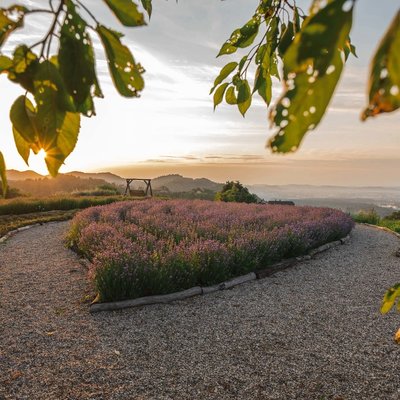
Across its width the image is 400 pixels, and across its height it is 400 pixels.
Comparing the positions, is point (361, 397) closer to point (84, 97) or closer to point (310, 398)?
point (310, 398)

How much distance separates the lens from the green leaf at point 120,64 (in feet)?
1.84

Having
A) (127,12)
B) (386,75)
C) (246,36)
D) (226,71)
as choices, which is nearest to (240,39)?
(246,36)

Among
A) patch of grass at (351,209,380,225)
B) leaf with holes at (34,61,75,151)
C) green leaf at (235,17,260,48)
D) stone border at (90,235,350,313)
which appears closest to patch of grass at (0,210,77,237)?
stone border at (90,235,350,313)

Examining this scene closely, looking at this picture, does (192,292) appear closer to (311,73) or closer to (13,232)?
(311,73)

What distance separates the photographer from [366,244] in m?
11.2

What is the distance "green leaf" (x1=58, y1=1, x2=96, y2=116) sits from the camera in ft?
1.70

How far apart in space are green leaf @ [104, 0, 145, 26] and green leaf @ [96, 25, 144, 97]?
4 cm

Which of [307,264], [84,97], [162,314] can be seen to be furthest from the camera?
[307,264]

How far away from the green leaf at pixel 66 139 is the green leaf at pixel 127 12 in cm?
17

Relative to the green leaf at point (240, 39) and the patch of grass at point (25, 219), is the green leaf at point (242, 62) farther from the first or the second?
the patch of grass at point (25, 219)

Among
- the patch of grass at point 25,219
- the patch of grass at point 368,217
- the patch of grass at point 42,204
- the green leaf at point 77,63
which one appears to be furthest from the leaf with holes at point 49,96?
the patch of grass at point 368,217

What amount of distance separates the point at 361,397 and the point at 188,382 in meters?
1.77

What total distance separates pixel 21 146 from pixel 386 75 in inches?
21.6

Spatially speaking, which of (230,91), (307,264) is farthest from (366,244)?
(230,91)
